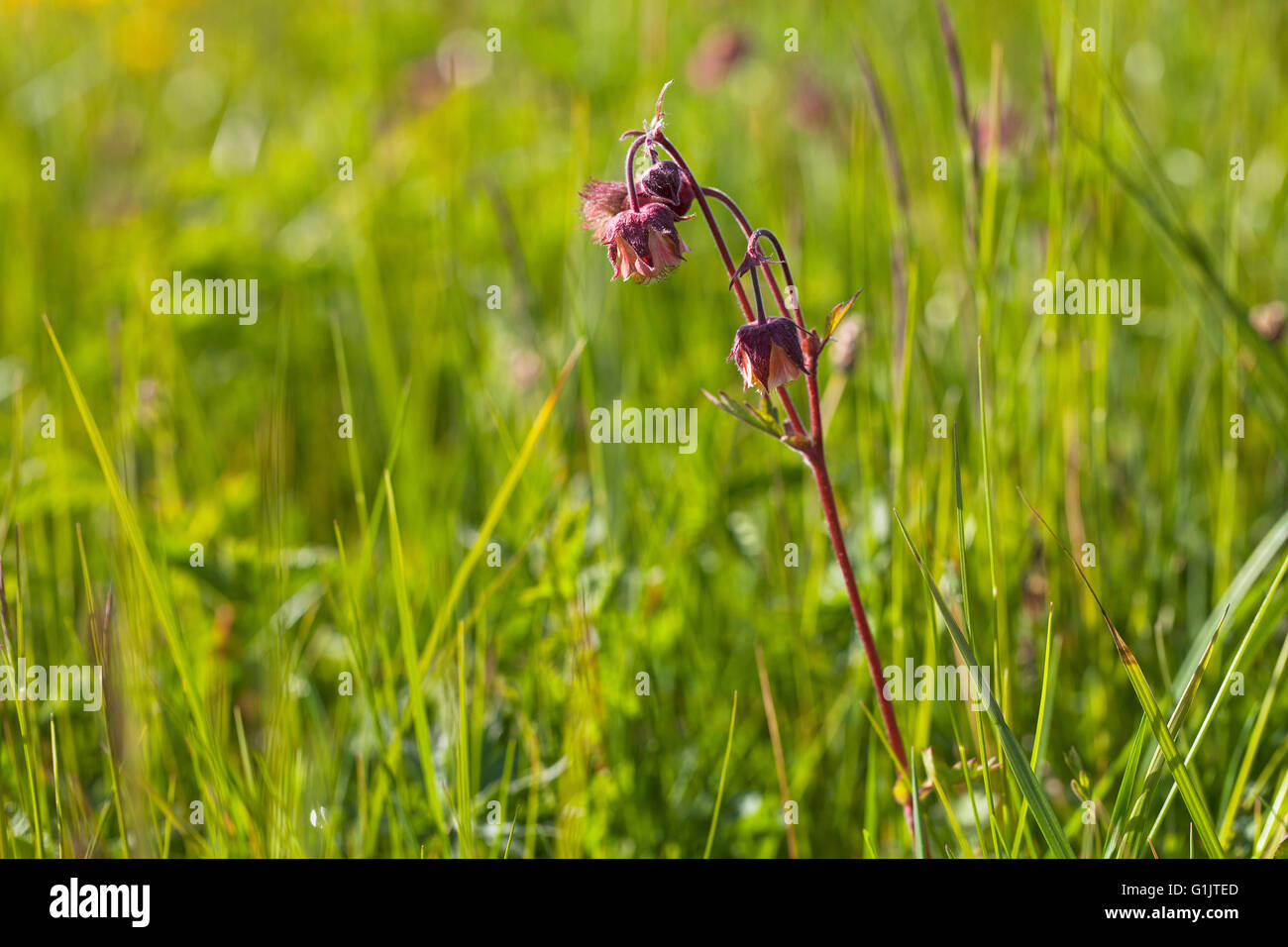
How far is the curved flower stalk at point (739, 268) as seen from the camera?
0.97 meters

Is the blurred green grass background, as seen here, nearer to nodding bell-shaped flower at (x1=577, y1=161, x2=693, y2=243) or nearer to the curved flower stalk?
the curved flower stalk

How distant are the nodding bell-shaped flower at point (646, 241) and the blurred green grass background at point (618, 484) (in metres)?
0.41

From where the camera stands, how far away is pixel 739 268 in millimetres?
934

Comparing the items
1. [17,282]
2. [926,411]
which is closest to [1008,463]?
[926,411]

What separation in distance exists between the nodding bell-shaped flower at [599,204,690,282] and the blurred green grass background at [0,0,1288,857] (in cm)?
41

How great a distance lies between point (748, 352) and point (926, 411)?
3.02 ft

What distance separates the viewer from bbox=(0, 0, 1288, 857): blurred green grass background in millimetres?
1262

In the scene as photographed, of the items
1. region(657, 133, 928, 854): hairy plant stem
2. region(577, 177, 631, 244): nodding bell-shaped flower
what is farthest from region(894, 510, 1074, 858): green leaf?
region(577, 177, 631, 244): nodding bell-shaped flower

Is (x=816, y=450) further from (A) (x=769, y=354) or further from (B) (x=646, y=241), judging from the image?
(B) (x=646, y=241)

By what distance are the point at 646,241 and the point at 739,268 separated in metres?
0.10

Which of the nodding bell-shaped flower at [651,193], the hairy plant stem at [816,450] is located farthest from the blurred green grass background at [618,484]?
the nodding bell-shaped flower at [651,193]
